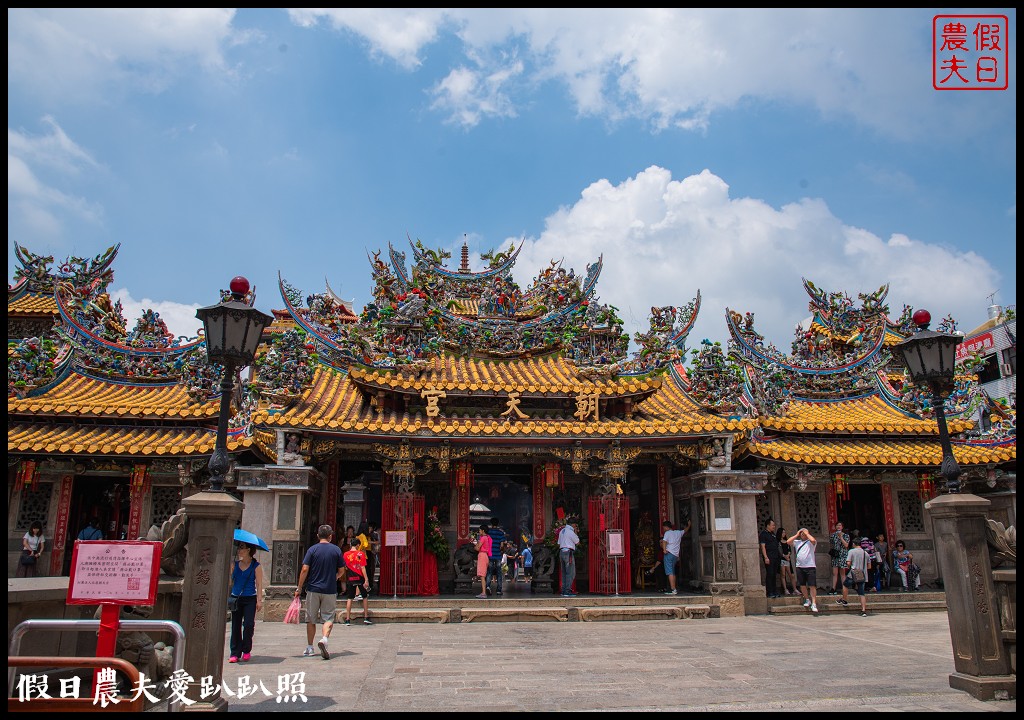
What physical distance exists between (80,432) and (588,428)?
10.9m

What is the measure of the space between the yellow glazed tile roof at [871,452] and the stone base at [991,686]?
8.56 metres

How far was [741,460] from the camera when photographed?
15.9 metres

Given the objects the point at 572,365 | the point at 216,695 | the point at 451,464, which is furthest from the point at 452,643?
the point at 572,365

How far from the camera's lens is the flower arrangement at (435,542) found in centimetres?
1466

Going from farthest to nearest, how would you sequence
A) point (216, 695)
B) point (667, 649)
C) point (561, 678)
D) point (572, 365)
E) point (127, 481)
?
1. point (572, 365)
2. point (127, 481)
3. point (667, 649)
4. point (561, 678)
5. point (216, 695)

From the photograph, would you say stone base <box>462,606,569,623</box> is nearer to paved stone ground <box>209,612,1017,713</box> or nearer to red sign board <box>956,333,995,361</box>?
paved stone ground <box>209,612,1017,713</box>

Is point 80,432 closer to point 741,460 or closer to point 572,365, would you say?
point 572,365

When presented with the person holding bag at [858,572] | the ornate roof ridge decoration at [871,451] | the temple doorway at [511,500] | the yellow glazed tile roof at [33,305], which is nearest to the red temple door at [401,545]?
the temple doorway at [511,500]

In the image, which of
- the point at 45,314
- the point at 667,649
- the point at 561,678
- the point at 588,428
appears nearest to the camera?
the point at 561,678

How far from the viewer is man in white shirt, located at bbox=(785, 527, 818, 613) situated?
13289 mm

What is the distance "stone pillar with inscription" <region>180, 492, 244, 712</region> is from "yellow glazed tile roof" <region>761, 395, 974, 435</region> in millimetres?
12974

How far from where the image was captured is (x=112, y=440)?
47.7 feet

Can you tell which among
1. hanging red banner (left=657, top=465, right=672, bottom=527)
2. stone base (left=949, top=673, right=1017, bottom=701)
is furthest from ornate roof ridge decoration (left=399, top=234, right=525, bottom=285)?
stone base (left=949, top=673, right=1017, bottom=701)

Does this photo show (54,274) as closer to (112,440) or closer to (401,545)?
(112,440)
